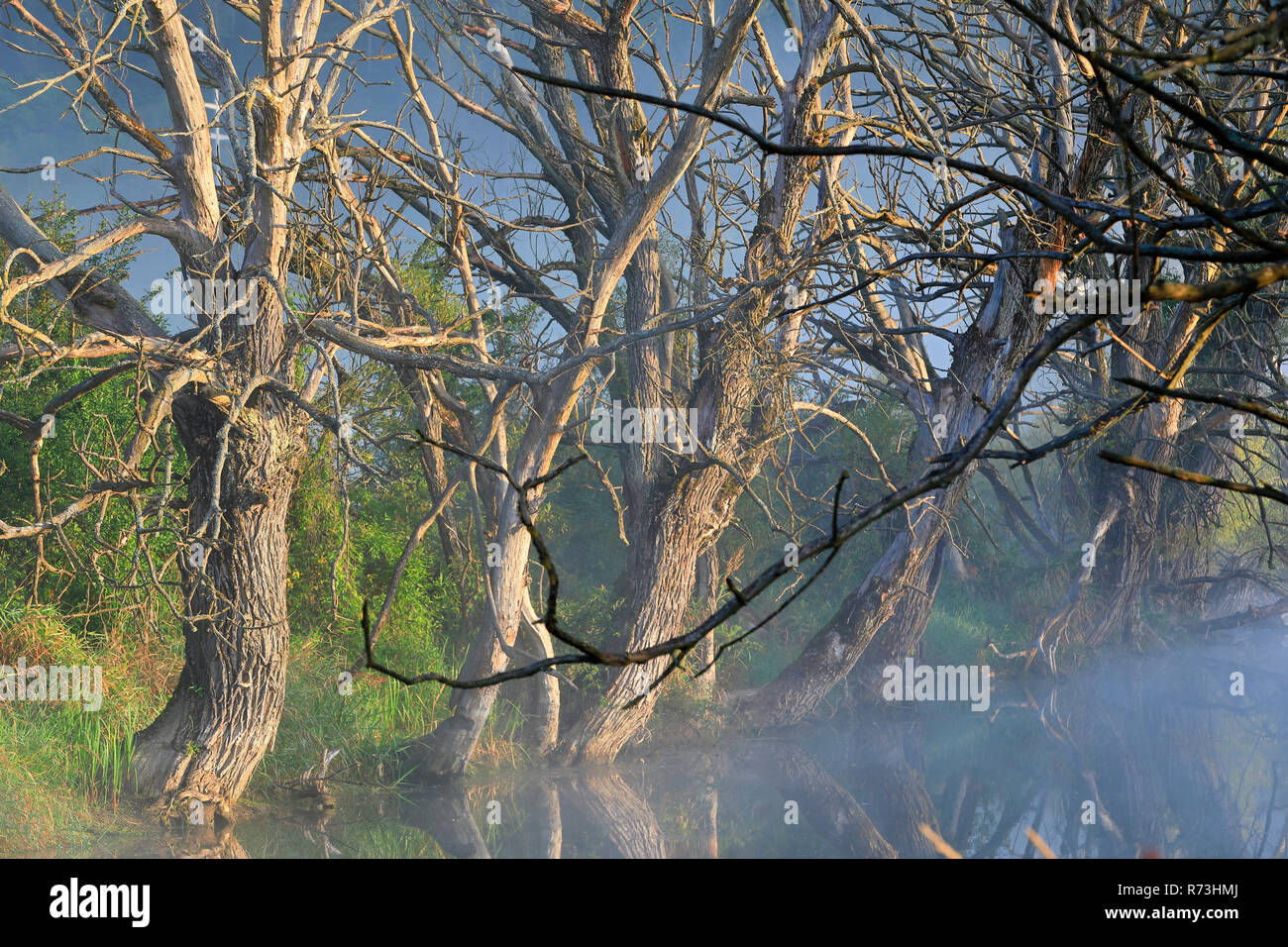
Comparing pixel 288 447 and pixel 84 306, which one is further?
pixel 288 447

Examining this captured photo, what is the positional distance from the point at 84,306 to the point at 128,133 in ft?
3.80

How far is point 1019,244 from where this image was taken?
6.84 metres

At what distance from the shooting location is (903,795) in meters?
8.21

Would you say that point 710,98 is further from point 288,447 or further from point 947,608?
point 947,608

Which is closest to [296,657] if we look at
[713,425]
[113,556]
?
[113,556]

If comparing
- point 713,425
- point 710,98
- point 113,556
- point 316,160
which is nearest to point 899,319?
point 713,425

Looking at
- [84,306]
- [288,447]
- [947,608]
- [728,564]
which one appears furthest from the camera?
[947,608]

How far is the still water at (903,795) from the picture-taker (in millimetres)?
6887

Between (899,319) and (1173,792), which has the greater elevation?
(899,319)

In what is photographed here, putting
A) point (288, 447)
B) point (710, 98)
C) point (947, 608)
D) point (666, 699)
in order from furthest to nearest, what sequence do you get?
1. point (947, 608)
2. point (666, 699)
3. point (710, 98)
4. point (288, 447)

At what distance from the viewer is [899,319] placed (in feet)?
32.1

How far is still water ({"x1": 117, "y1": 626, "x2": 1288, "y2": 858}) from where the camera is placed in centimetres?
689

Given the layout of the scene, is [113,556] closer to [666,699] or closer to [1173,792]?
[666,699]

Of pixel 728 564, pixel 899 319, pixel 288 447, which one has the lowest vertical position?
pixel 728 564
